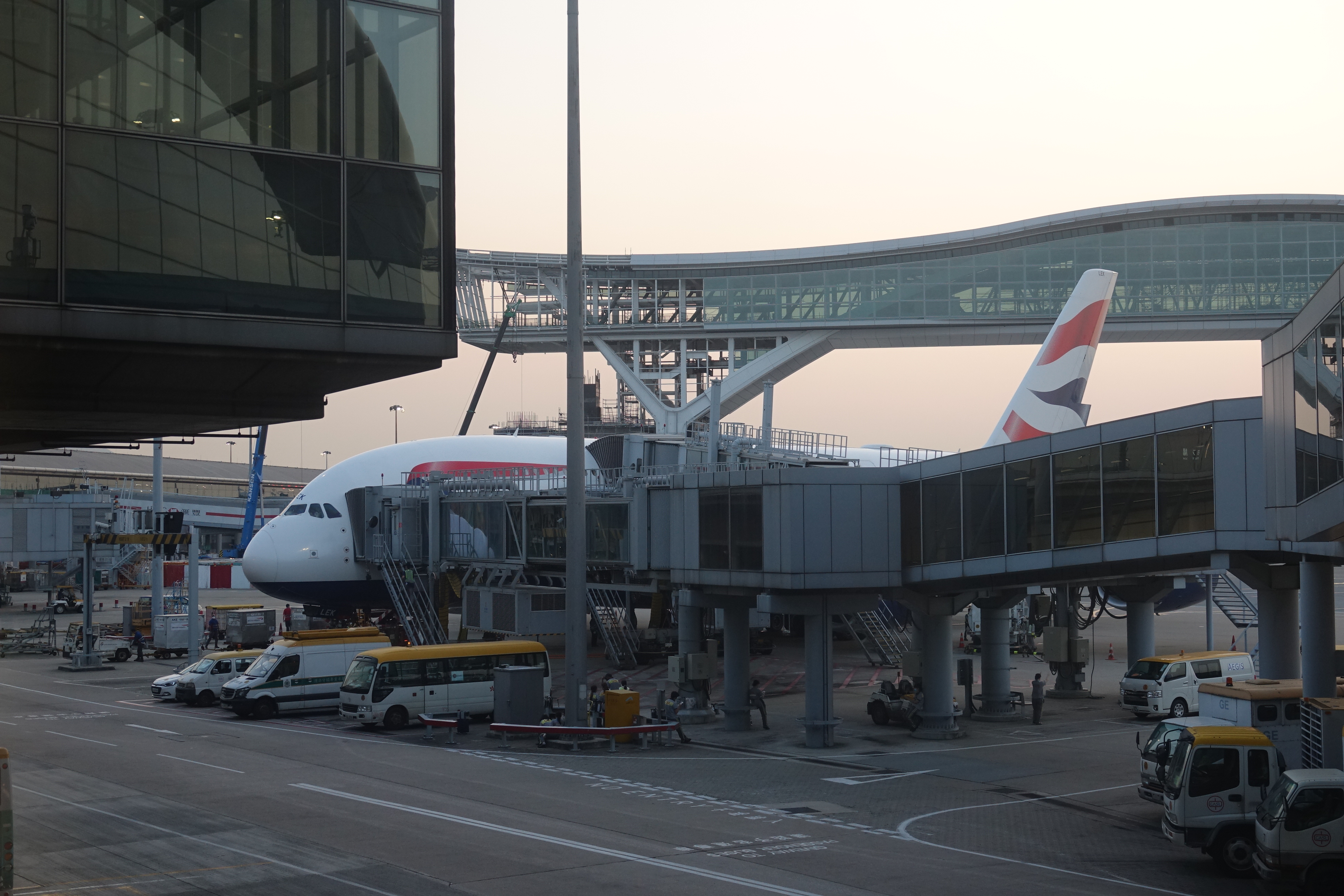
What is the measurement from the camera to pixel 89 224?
13.6 m

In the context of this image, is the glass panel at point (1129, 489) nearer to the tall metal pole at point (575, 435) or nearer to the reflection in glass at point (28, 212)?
the tall metal pole at point (575, 435)

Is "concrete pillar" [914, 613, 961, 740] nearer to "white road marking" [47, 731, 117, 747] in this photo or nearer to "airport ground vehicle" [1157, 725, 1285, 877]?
"airport ground vehicle" [1157, 725, 1285, 877]

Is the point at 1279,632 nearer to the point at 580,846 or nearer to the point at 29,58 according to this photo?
the point at 580,846

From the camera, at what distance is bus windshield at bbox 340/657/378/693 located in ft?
122

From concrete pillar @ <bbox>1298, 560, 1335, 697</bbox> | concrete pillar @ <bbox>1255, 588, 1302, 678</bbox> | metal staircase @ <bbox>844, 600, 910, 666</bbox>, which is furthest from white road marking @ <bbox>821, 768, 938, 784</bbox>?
metal staircase @ <bbox>844, 600, 910, 666</bbox>

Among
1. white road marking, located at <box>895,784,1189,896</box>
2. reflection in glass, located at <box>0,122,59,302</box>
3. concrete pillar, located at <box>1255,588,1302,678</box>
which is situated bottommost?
white road marking, located at <box>895,784,1189,896</box>

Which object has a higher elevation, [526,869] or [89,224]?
[89,224]

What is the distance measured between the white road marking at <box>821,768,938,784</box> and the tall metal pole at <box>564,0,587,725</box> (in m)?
8.09

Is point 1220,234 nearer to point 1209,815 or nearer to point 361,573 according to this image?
point 361,573

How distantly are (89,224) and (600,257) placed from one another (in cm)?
7546

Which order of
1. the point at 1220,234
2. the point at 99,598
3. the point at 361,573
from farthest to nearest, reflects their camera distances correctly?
the point at 99,598
the point at 1220,234
the point at 361,573

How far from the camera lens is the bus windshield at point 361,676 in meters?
37.1

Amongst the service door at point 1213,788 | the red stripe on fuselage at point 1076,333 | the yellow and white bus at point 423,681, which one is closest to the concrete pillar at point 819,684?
the yellow and white bus at point 423,681

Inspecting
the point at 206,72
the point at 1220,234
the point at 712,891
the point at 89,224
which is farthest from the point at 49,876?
the point at 1220,234
